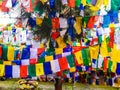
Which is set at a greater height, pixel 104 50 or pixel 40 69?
pixel 104 50

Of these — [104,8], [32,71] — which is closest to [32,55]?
[32,71]

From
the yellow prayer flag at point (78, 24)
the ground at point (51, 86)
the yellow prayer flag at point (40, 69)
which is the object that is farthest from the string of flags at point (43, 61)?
the ground at point (51, 86)

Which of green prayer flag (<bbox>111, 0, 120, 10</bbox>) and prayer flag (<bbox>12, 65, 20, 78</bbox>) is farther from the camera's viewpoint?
green prayer flag (<bbox>111, 0, 120, 10</bbox>)

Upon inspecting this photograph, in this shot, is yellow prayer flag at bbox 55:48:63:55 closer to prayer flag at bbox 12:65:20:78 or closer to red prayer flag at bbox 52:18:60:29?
red prayer flag at bbox 52:18:60:29

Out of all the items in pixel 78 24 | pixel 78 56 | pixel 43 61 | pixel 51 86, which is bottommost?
pixel 51 86

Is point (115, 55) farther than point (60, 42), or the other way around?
point (115, 55)

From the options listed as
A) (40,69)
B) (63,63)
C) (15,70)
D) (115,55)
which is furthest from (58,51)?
(115,55)

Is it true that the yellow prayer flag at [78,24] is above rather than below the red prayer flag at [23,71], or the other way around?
above

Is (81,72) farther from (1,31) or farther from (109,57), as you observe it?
(1,31)

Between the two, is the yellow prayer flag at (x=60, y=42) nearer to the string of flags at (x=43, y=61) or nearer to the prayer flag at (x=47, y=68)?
the string of flags at (x=43, y=61)

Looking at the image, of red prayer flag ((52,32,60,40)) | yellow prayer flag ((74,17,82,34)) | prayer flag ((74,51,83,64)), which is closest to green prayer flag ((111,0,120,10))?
yellow prayer flag ((74,17,82,34))

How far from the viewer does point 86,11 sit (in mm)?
8281

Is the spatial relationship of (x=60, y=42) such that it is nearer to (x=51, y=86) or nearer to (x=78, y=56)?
(x=78, y=56)

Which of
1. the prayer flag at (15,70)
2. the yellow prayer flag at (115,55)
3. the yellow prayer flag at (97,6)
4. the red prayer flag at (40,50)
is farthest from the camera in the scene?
the yellow prayer flag at (115,55)
